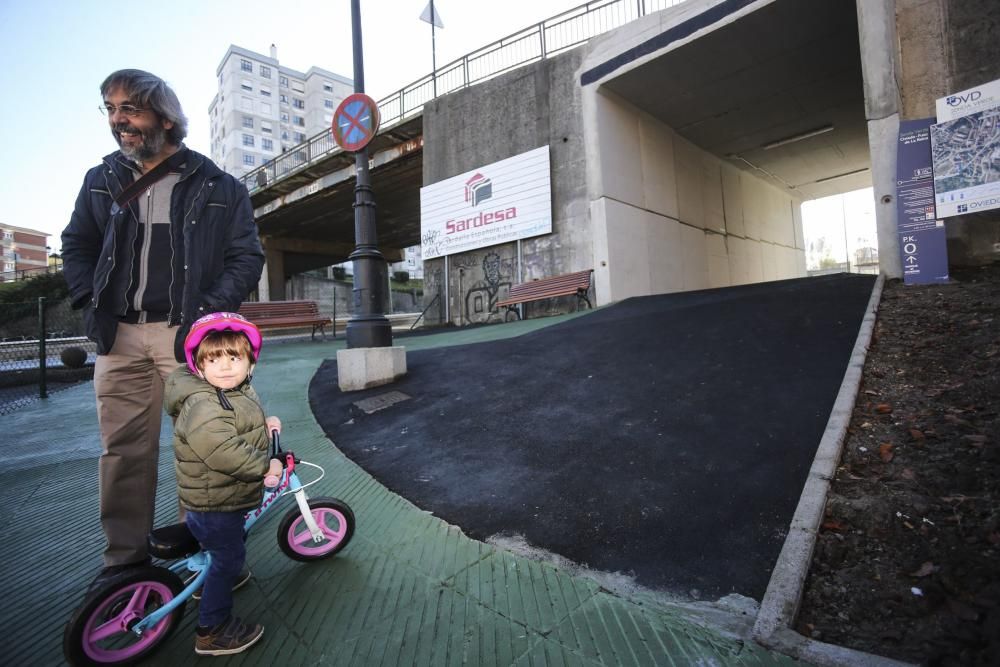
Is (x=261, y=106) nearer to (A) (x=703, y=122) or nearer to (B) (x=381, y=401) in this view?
(A) (x=703, y=122)

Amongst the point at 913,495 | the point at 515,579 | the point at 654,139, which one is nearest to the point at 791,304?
the point at 913,495

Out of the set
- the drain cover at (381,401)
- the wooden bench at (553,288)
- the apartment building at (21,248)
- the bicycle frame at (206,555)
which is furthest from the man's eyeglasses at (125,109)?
the apartment building at (21,248)

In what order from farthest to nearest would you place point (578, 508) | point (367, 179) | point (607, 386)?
point (367, 179)
point (607, 386)
point (578, 508)

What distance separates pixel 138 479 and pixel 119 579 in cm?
53

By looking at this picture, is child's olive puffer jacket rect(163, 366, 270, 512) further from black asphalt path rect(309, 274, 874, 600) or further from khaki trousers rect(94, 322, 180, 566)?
black asphalt path rect(309, 274, 874, 600)

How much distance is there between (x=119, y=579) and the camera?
161cm

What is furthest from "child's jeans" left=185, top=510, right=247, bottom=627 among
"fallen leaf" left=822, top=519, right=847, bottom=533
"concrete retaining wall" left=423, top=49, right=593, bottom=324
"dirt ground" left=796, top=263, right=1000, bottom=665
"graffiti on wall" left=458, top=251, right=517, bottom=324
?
"graffiti on wall" left=458, top=251, right=517, bottom=324

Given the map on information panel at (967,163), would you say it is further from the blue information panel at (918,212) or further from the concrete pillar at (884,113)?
the concrete pillar at (884,113)

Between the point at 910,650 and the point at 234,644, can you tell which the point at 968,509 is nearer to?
the point at 910,650

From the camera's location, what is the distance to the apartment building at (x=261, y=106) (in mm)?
65125

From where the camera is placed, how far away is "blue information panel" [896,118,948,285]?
5.95 metres

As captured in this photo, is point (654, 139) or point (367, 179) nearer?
point (367, 179)

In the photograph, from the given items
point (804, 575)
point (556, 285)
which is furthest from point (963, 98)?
point (804, 575)

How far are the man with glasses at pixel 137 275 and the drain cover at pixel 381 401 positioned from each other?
8.43 ft
